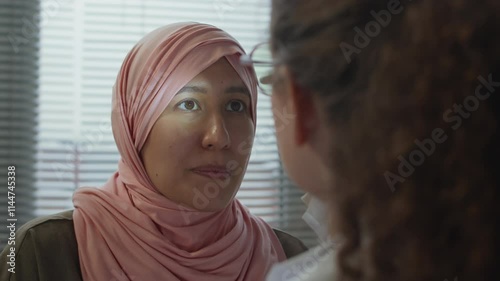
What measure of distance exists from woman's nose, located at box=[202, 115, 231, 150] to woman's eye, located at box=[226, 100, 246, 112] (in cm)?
6

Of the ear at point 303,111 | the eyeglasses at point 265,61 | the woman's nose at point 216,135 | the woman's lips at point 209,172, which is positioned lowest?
the woman's lips at point 209,172

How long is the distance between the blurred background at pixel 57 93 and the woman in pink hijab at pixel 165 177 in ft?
2.10

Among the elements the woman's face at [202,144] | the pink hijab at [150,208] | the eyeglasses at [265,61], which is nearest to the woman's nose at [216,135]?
the woman's face at [202,144]

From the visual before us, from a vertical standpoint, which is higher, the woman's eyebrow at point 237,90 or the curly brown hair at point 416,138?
the woman's eyebrow at point 237,90

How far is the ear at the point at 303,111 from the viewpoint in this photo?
0.60 metres

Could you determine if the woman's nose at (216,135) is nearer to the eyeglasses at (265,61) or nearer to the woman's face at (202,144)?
the woman's face at (202,144)

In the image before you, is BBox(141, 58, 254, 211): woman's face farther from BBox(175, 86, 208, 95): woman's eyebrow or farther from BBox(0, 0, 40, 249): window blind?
BBox(0, 0, 40, 249): window blind

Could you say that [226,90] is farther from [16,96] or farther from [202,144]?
[16,96]

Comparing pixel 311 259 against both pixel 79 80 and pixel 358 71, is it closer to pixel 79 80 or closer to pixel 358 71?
pixel 358 71

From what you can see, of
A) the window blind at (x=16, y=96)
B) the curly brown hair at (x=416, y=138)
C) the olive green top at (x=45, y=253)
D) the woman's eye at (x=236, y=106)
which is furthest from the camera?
the window blind at (x=16, y=96)

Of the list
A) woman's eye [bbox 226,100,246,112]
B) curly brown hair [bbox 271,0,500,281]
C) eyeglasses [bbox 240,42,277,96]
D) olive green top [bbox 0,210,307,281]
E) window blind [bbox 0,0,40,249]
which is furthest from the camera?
window blind [bbox 0,0,40,249]

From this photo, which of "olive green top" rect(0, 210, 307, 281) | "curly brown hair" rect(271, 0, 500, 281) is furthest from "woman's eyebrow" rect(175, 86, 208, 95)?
"curly brown hair" rect(271, 0, 500, 281)

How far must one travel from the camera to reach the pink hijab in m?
1.34

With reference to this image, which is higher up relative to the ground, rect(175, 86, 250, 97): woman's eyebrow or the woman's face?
rect(175, 86, 250, 97): woman's eyebrow
